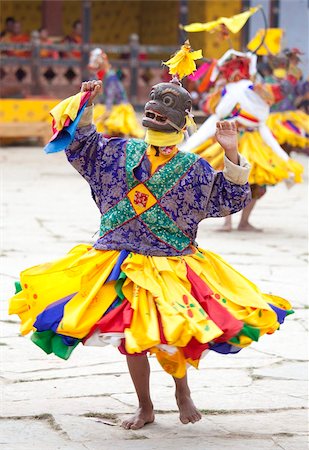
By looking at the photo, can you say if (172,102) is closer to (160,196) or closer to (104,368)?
(160,196)

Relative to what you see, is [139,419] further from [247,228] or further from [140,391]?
[247,228]

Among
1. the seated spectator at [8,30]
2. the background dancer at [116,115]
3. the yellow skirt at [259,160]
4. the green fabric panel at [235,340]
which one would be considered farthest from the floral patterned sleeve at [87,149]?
the seated spectator at [8,30]

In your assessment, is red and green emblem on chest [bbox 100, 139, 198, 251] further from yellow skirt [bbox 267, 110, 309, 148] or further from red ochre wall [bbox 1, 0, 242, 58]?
red ochre wall [bbox 1, 0, 242, 58]

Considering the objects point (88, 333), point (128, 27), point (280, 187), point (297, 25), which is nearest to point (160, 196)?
point (88, 333)

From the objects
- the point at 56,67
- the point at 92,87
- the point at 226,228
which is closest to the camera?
the point at 92,87

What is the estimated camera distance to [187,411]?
4.28m

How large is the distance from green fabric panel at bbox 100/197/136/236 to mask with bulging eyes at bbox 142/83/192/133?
0.31 meters

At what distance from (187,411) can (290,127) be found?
6721 millimetres

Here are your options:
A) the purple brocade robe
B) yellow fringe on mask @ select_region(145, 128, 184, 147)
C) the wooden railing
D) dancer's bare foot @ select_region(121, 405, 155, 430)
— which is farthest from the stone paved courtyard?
the wooden railing

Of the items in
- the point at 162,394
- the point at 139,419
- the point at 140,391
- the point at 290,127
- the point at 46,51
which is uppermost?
the point at 140,391

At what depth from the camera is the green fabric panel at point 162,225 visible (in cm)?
432

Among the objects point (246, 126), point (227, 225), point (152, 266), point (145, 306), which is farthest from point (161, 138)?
point (227, 225)

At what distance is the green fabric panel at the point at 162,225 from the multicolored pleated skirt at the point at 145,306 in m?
0.07

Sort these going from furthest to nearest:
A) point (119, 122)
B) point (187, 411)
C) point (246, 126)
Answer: point (119, 122) < point (246, 126) < point (187, 411)
